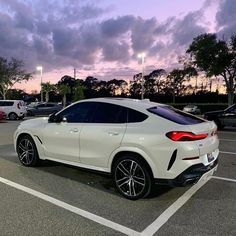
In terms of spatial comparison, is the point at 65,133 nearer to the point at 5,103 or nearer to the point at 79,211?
the point at 79,211

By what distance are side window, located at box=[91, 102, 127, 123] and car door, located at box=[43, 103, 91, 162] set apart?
0.28 m

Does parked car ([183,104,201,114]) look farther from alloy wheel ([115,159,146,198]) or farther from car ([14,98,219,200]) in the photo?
alloy wheel ([115,159,146,198])

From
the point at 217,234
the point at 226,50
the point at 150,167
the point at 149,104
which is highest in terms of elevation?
the point at 226,50

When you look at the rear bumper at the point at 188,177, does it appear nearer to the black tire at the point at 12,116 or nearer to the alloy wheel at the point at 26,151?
the alloy wheel at the point at 26,151

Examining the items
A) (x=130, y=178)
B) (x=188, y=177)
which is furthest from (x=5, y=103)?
(x=188, y=177)

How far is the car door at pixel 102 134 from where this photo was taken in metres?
6.70

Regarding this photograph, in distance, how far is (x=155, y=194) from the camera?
21.8 ft

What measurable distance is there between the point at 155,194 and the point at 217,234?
1810 millimetres

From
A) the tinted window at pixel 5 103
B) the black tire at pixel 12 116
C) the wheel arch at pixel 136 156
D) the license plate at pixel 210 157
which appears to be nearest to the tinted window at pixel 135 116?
the wheel arch at pixel 136 156

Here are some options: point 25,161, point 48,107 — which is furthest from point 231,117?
point 48,107

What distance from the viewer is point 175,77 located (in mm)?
75812

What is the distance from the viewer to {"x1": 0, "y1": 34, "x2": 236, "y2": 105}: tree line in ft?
116

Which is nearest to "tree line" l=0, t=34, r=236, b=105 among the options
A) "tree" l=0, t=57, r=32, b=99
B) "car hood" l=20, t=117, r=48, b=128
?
"tree" l=0, t=57, r=32, b=99

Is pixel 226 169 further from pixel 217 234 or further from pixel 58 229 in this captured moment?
pixel 58 229
